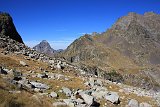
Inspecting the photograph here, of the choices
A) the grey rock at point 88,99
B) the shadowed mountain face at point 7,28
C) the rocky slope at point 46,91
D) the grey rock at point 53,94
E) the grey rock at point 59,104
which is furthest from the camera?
the shadowed mountain face at point 7,28

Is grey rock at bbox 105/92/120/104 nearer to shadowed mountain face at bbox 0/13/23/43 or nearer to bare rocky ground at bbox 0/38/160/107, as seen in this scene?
bare rocky ground at bbox 0/38/160/107

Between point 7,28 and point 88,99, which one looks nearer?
point 88,99

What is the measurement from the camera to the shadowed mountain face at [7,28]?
76081mm

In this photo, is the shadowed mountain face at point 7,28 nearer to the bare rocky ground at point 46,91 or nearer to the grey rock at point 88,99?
the bare rocky ground at point 46,91

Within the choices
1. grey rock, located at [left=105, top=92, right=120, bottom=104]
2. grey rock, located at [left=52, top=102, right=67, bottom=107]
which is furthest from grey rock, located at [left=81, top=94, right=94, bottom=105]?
grey rock, located at [left=52, top=102, right=67, bottom=107]

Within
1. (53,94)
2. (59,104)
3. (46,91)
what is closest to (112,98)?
(53,94)

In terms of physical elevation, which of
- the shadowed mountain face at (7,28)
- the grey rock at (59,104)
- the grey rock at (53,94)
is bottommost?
the grey rock at (59,104)

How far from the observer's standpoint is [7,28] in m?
78.3

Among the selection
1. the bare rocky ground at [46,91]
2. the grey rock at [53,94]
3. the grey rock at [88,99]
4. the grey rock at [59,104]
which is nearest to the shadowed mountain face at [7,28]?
the bare rocky ground at [46,91]

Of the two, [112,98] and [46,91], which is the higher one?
[46,91]

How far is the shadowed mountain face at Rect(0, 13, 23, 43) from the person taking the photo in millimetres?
76081

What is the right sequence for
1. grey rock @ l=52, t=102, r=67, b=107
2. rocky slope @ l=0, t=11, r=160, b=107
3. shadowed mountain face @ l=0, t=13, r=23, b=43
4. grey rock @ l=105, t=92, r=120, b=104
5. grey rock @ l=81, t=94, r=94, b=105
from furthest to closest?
shadowed mountain face @ l=0, t=13, r=23, b=43 < grey rock @ l=105, t=92, r=120, b=104 < grey rock @ l=81, t=94, r=94, b=105 < grey rock @ l=52, t=102, r=67, b=107 < rocky slope @ l=0, t=11, r=160, b=107

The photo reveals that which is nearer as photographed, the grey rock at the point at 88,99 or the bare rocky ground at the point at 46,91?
the bare rocky ground at the point at 46,91

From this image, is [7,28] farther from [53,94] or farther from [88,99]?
[88,99]
